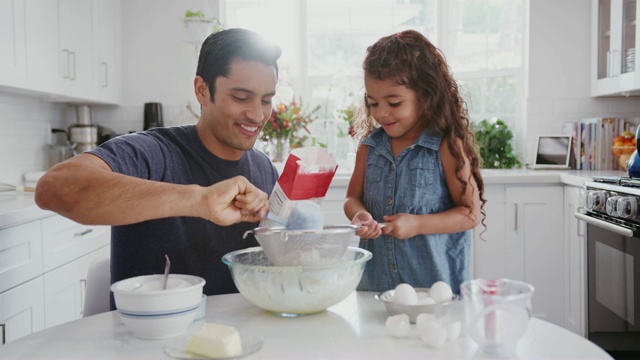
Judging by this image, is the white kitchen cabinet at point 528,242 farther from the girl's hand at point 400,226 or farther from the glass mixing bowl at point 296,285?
the glass mixing bowl at point 296,285

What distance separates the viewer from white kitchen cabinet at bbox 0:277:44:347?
90.8 inches

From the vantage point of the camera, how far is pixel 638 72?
134 inches

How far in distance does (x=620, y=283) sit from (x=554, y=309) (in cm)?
79

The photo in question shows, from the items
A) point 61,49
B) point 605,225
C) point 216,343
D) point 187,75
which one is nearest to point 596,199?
point 605,225

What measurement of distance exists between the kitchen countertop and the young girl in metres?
1.17

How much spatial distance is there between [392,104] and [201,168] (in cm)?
61

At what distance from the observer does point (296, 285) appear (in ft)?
4.10

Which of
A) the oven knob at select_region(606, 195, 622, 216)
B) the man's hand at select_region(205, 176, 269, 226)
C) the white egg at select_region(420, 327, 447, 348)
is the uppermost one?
the man's hand at select_region(205, 176, 269, 226)

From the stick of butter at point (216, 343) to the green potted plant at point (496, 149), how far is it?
3.40 meters

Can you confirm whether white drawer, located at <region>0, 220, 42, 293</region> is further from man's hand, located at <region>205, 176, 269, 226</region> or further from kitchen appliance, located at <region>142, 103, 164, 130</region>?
kitchen appliance, located at <region>142, 103, 164, 130</region>

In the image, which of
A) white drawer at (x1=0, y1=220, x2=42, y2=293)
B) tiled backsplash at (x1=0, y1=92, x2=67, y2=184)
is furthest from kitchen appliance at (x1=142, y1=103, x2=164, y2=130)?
white drawer at (x1=0, y1=220, x2=42, y2=293)

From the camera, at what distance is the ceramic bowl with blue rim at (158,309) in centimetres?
112

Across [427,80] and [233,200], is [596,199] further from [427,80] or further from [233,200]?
[233,200]

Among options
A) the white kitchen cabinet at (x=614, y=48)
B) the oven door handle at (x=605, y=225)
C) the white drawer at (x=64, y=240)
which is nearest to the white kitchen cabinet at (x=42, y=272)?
the white drawer at (x=64, y=240)
